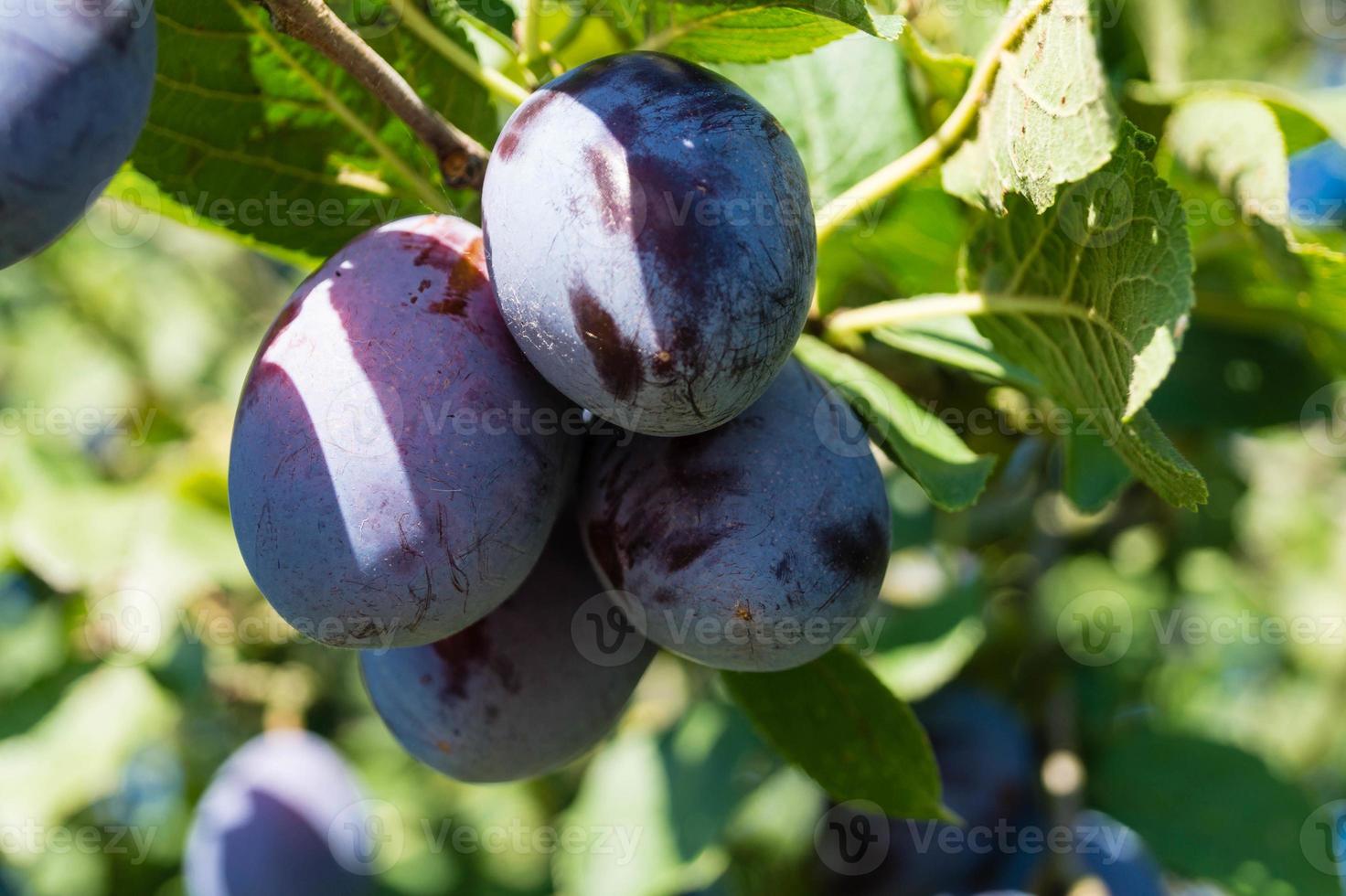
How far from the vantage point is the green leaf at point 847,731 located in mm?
1062

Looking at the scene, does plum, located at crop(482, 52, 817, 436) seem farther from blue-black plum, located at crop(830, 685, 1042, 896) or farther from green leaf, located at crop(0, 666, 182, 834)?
green leaf, located at crop(0, 666, 182, 834)

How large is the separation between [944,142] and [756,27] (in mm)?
230

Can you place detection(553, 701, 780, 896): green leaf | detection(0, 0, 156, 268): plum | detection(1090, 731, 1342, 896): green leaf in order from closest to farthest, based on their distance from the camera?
1. detection(0, 0, 156, 268): plum
2. detection(1090, 731, 1342, 896): green leaf
3. detection(553, 701, 780, 896): green leaf

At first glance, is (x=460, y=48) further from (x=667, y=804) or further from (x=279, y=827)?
(x=279, y=827)

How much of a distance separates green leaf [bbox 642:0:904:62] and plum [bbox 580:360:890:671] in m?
→ 0.27

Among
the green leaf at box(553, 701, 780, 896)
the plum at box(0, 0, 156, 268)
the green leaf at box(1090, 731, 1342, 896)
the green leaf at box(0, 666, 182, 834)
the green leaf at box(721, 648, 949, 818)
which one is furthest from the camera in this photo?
the green leaf at box(0, 666, 182, 834)

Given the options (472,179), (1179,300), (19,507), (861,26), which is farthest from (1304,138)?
(19,507)

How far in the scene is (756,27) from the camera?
2.80 ft

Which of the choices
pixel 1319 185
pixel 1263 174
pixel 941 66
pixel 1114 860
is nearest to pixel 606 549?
pixel 941 66

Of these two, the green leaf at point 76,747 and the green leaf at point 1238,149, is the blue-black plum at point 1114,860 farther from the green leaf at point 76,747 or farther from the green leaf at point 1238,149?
the green leaf at point 76,747

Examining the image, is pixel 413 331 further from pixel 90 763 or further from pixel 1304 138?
pixel 90 763

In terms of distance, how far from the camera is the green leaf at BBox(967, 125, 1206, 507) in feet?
2.47

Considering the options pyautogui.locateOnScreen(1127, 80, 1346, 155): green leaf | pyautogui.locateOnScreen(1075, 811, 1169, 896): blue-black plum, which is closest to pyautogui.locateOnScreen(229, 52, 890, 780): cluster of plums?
pyautogui.locateOnScreen(1127, 80, 1346, 155): green leaf

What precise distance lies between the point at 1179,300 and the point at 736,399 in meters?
0.30
